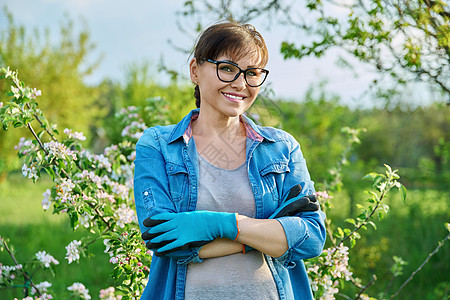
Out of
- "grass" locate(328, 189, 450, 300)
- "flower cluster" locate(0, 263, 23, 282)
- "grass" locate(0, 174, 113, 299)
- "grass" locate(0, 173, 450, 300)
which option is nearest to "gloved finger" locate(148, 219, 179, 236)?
"grass" locate(0, 174, 113, 299)

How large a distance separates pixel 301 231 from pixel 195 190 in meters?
0.44

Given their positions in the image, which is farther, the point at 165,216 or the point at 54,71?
the point at 54,71

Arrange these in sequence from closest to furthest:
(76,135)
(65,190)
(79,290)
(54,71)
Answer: (65,190)
(76,135)
(79,290)
(54,71)

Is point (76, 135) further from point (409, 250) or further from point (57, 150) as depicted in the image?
point (409, 250)

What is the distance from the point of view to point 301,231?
1.62 m

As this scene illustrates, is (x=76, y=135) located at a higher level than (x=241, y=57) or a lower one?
higher

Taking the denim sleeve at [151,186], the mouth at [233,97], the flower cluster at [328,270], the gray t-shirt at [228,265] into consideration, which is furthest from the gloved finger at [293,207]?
the flower cluster at [328,270]

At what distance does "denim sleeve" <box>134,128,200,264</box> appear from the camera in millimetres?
1615

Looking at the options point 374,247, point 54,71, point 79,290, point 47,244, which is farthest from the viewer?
point 54,71

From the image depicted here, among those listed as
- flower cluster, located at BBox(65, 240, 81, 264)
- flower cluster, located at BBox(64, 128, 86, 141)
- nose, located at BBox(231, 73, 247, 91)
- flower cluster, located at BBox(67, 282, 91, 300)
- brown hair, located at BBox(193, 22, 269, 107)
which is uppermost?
flower cluster, located at BBox(64, 128, 86, 141)

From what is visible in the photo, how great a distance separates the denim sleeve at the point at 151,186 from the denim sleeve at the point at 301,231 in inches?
14.1

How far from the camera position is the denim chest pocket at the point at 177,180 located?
1.67 meters

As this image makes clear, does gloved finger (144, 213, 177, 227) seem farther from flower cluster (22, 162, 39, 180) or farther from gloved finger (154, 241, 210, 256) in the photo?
flower cluster (22, 162, 39, 180)

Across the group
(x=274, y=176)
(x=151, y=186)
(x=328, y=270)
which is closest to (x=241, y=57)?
(x=274, y=176)
